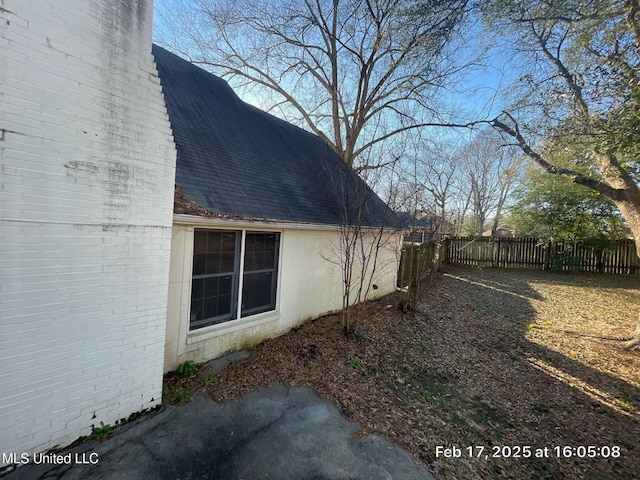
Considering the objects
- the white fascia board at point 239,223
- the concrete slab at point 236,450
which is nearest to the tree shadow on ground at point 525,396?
the concrete slab at point 236,450

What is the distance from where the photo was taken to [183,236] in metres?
4.18

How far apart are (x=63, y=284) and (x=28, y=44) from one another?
2.20 meters

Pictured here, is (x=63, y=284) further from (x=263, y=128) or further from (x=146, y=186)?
(x=263, y=128)

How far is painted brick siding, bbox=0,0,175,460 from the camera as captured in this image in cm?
246

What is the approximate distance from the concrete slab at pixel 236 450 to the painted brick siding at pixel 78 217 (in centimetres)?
32

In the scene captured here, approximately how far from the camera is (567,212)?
14734 mm

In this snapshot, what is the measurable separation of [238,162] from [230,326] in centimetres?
346

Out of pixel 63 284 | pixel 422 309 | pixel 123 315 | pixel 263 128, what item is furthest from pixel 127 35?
pixel 422 309

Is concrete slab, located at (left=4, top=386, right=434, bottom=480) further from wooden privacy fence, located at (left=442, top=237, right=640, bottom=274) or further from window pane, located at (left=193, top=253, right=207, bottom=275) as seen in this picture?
wooden privacy fence, located at (left=442, top=237, right=640, bottom=274)

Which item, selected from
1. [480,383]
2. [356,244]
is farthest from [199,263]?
[480,383]

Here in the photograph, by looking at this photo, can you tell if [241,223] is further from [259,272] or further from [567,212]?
[567,212]

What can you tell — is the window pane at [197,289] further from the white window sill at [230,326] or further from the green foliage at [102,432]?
the green foliage at [102,432]

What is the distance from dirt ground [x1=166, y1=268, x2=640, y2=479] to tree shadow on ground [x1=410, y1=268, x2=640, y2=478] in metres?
0.02

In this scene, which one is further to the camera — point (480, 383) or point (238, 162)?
point (238, 162)
